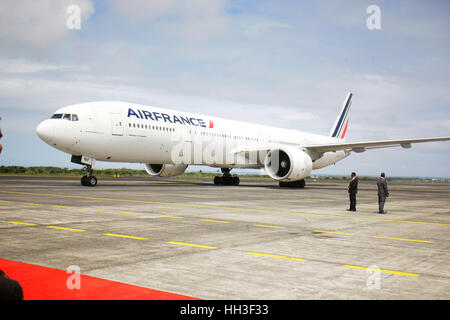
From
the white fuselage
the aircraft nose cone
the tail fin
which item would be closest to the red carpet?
the aircraft nose cone

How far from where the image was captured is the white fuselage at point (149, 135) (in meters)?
21.4

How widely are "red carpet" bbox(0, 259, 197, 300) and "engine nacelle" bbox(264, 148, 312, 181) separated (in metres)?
22.9

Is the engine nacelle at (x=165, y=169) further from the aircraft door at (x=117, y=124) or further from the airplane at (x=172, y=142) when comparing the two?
the aircraft door at (x=117, y=124)

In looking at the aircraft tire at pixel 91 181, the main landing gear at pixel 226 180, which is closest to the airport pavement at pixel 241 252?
the aircraft tire at pixel 91 181

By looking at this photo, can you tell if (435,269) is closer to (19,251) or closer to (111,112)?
(19,251)

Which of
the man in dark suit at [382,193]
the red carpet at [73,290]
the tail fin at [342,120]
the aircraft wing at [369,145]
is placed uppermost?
the tail fin at [342,120]

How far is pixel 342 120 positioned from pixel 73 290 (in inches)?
1635

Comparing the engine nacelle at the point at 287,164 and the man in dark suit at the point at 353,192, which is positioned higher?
the engine nacelle at the point at 287,164

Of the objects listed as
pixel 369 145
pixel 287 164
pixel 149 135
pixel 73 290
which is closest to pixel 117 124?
pixel 149 135

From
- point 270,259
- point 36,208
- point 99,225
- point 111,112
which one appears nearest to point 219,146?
point 111,112

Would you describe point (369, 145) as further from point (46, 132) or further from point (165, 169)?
point (46, 132)

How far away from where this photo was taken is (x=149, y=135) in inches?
952

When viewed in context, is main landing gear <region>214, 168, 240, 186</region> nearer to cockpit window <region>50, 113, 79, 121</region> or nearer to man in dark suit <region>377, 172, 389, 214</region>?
cockpit window <region>50, 113, 79, 121</region>
